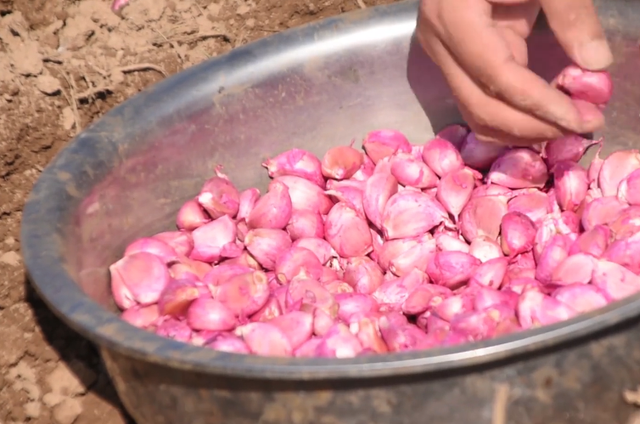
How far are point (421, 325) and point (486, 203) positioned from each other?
0.73ft

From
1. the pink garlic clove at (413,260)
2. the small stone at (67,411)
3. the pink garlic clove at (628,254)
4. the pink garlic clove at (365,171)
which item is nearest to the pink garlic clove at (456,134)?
the pink garlic clove at (365,171)

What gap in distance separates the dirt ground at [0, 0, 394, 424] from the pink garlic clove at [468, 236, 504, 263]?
54 centimetres

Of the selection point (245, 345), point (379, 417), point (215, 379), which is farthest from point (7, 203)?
point (379, 417)

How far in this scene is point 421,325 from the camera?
0.90m

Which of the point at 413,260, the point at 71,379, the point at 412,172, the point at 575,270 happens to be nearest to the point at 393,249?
the point at 413,260

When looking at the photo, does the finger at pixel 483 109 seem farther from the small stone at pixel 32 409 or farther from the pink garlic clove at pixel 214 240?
the small stone at pixel 32 409

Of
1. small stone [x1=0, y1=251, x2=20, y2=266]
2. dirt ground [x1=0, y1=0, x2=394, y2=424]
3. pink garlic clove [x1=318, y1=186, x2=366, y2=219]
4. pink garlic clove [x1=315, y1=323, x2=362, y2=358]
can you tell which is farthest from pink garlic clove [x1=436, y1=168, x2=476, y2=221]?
small stone [x1=0, y1=251, x2=20, y2=266]

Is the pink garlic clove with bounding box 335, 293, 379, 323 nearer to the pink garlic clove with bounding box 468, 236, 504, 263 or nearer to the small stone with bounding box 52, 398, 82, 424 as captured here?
the pink garlic clove with bounding box 468, 236, 504, 263

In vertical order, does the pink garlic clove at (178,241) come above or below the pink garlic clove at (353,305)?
above

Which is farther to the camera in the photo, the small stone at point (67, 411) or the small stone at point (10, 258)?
the small stone at point (10, 258)

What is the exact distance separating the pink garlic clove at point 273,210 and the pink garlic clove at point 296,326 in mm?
230

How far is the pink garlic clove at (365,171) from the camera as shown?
116 centimetres

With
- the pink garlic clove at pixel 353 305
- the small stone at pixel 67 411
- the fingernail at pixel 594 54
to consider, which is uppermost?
the fingernail at pixel 594 54

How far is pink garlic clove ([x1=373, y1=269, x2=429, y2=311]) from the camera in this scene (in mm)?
939
